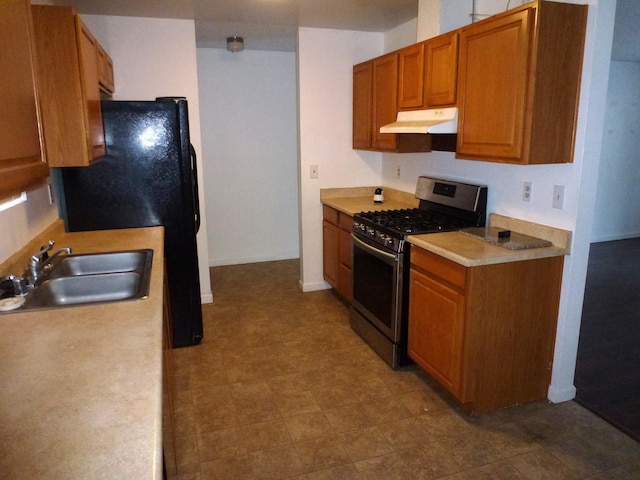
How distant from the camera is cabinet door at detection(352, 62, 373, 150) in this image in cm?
387

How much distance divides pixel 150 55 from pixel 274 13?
1049 millimetres

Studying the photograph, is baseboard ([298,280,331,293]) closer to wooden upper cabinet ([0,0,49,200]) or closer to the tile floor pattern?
the tile floor pattern

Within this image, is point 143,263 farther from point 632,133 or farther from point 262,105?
point 632,133

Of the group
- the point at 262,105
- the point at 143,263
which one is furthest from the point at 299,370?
the point at 262,105

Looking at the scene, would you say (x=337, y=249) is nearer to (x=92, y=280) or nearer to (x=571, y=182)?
(x=571, y=182)

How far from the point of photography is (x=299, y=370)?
3014 mm

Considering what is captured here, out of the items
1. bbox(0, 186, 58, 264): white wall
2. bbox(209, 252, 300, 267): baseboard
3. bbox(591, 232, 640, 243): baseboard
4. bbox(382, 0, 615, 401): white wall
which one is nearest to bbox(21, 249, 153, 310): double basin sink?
bbox(0, 186, 58, 264): white wall

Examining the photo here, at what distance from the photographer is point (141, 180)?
9.79 feet

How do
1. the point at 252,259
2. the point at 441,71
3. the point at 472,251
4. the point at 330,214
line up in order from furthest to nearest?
the point at 252,259 < the point at 330,214 < the point at 441,71 < the point at 472,251

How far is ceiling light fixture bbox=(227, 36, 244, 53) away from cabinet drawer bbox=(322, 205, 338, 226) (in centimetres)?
180

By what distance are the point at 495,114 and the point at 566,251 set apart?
31.3 inches

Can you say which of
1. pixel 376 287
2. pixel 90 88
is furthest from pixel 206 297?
pixel 90 88

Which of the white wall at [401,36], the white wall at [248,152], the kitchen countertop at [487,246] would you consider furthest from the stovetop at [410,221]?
the white wall at [248,152]

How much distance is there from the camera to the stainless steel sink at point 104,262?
227 cm
